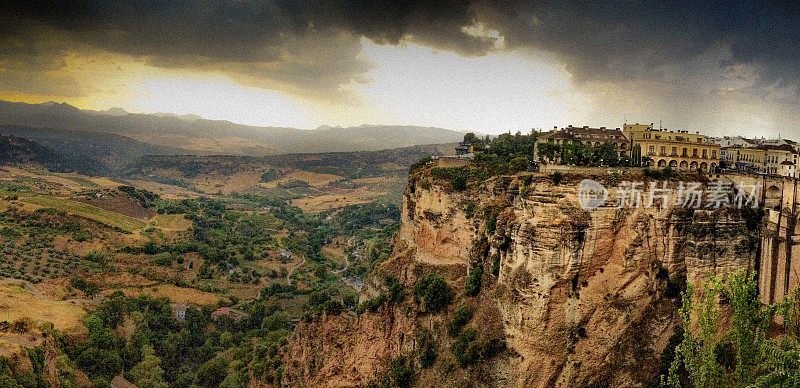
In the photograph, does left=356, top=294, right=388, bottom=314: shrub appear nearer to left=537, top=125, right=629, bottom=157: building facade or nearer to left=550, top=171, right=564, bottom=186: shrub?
left=550, top=171, right=564, bottom=186: shrub

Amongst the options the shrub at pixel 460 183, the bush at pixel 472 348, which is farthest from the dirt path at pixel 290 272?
the bush at pixel 472 348

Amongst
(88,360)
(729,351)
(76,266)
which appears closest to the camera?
(729,351)

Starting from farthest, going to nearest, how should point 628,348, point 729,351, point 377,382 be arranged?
point 377,382, point 628,348, point 729,351

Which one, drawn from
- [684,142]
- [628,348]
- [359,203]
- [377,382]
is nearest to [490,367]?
[628,348]

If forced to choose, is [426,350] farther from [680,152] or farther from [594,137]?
[594,137]

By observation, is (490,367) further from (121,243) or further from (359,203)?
(359,203)

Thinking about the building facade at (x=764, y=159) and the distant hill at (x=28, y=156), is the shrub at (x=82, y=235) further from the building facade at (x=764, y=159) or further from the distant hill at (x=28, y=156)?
the distant hill at (x=28, y=156)

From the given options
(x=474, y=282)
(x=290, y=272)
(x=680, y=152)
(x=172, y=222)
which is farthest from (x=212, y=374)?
(x=172, y=222)
